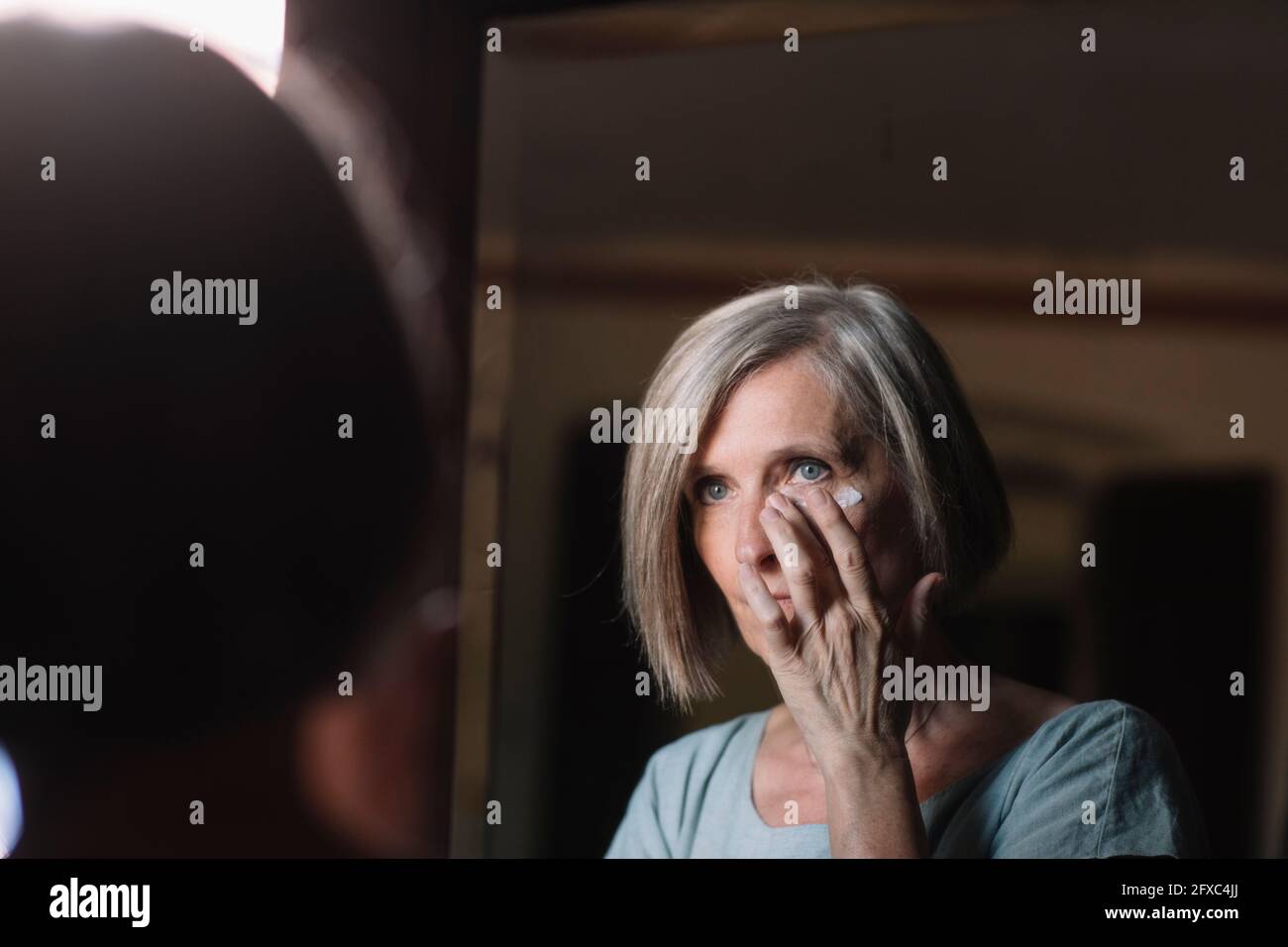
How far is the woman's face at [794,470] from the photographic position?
46.4 inches

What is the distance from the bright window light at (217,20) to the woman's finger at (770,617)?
0.83m

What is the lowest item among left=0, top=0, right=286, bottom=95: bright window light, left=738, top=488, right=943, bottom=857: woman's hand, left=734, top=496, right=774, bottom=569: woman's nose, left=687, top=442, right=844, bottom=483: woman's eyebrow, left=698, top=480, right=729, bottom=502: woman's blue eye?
left=738, top=488, right=943, bottom=857: woman's hand

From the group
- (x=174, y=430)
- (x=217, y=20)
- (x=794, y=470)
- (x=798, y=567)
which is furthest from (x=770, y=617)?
(x=217, y=20)

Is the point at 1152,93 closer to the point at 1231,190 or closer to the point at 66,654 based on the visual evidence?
the point at 1231,190

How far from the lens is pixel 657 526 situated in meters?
1.24

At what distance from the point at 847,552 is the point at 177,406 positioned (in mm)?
820

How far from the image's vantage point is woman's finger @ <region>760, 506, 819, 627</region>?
46.1 inches

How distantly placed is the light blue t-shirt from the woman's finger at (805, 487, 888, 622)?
0.18m

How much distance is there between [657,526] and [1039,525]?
436 mm

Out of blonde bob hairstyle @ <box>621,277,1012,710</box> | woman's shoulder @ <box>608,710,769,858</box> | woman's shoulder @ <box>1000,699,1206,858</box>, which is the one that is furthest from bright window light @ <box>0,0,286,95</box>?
woman's shoulder @ <box>1000,699,1206,858</box>

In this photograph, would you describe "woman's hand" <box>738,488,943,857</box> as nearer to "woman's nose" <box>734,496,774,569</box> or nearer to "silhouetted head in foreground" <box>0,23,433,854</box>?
"woman's nose" <box>734,496,774,569</box>

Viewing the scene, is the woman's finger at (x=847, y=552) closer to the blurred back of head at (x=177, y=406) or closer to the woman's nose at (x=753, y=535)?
the woman's nose at (x=753, y=535)
